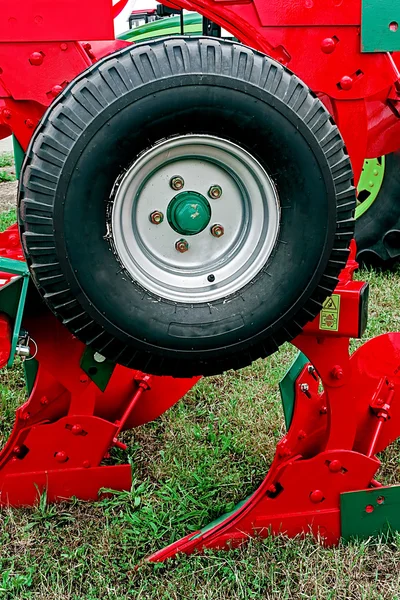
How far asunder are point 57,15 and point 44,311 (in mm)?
992

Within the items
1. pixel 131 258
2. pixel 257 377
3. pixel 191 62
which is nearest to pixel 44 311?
pixel 131 258

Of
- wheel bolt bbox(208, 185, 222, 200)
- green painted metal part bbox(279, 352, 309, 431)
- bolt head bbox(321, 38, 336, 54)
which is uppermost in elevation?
bolt head bbox(321, 38, 336, 54)

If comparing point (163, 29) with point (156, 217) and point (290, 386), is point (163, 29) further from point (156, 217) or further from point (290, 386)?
point (156, 217)

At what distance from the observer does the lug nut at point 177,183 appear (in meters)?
2.11

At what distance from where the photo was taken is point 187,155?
206cm

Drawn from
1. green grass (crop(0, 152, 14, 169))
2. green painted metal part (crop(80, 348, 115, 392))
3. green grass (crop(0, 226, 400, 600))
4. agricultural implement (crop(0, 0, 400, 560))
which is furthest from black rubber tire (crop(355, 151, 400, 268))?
green grass (crop(0, 152, 14, 169))

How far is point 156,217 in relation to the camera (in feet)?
7.02

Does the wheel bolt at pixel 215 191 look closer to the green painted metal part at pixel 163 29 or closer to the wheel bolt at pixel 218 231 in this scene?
the wheel bolt at pixel 218 231

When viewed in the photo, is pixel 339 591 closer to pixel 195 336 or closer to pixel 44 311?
pixel 195 336

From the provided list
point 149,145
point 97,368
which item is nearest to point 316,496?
point 97,368

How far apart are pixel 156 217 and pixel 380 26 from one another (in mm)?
912

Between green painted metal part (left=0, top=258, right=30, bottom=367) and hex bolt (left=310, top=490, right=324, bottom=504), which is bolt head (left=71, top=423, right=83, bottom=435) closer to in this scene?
green painted metal part (left=0, top=258, right=30, bottom=367)

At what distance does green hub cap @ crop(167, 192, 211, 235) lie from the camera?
7.01 ft

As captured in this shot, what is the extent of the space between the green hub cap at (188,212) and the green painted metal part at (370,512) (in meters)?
1.15
